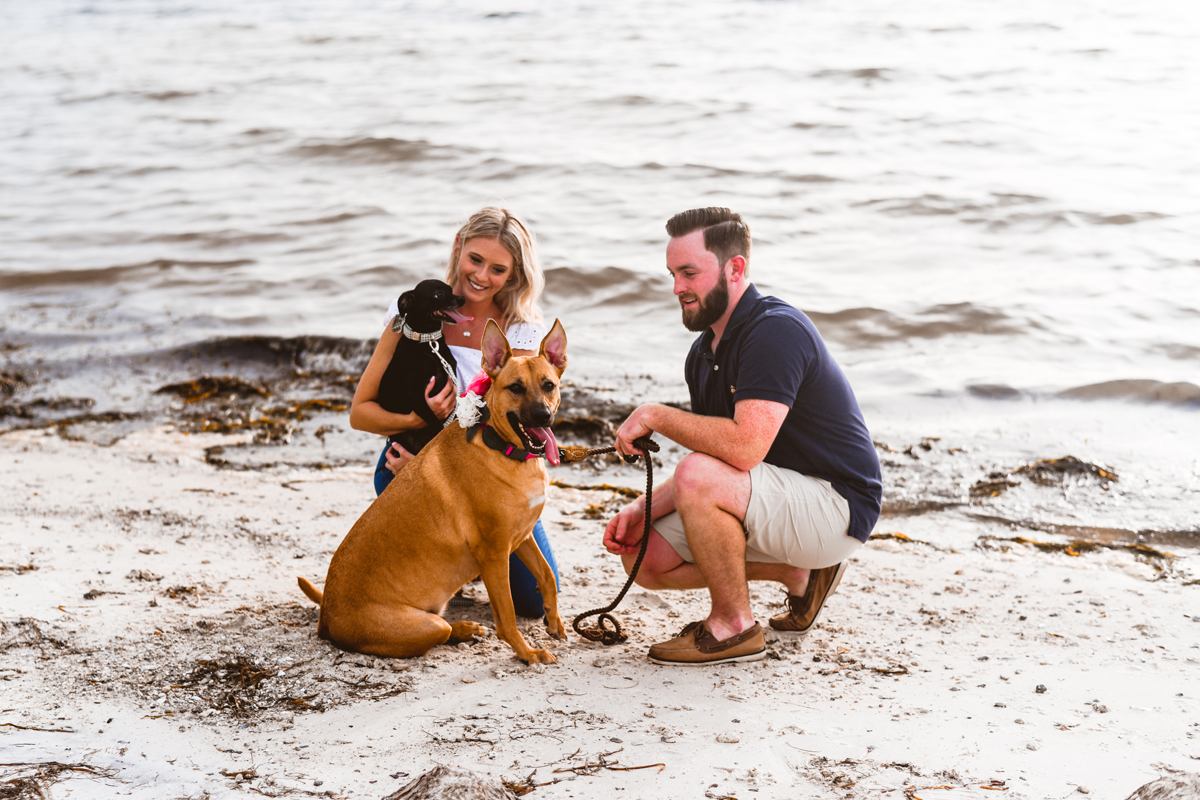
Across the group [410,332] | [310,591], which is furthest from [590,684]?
[410,332]

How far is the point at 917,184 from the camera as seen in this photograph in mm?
14180

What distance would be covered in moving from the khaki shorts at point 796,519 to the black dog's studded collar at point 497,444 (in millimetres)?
805

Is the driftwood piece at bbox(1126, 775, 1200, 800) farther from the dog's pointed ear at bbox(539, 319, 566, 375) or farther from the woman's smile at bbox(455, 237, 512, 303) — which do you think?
the woman's smile at bbox(455, 237, 512, 303)

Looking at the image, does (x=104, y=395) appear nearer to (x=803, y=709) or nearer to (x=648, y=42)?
(x=803, y=709)

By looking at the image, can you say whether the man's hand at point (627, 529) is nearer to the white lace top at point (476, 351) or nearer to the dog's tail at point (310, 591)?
the white lace top at point (476, 351)

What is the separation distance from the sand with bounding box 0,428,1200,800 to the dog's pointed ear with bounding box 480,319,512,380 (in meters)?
1.22

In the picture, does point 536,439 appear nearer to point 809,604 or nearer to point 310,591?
point 310,591

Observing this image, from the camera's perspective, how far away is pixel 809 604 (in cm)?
424

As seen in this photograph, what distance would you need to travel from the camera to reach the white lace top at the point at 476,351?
4621mm

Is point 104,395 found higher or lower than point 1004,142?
lower

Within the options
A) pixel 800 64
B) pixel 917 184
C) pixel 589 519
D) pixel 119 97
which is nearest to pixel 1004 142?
pixel 917 184

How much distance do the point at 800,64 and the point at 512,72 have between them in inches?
263

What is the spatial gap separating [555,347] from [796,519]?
49.7 inches

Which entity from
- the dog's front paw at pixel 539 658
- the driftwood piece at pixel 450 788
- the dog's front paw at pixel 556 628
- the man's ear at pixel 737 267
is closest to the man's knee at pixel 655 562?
the dog's front paw at pixel 556 628
